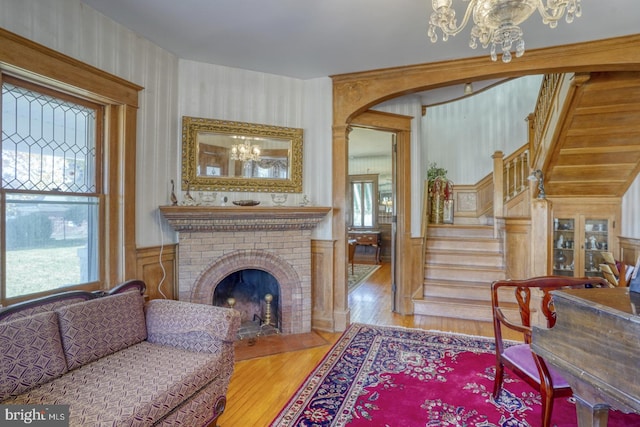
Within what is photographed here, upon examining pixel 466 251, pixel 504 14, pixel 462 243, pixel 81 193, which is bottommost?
pixel 466 251

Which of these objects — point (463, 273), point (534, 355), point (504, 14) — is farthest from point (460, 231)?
point (504, 14)

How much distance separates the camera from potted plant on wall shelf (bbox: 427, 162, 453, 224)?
21.2ft

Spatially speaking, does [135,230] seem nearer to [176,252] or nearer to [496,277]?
[176,252]

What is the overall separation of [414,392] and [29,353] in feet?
7.59

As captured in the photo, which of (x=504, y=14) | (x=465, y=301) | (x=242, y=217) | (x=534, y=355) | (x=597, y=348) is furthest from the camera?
(x=465, y=301)

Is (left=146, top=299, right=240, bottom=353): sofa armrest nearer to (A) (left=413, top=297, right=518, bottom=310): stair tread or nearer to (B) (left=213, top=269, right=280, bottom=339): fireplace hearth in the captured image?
(B) (left=213, top=269, right=280, bottom=339): fireplace hearth

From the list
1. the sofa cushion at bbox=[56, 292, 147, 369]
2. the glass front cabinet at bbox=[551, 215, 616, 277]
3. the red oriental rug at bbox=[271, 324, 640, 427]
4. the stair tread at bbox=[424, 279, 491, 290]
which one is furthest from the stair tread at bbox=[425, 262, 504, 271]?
the sofa cushion at bbox=[56, 292, 147, 369]

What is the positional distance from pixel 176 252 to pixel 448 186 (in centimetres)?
541

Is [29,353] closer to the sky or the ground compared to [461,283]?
closer to the sky

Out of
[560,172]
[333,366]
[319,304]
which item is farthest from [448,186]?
[333,366]

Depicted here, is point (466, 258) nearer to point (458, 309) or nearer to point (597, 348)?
point (458, 309)

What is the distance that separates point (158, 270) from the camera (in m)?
2.98

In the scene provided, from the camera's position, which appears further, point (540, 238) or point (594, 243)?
point (594, 243)

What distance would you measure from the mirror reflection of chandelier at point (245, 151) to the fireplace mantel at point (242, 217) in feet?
1.92
